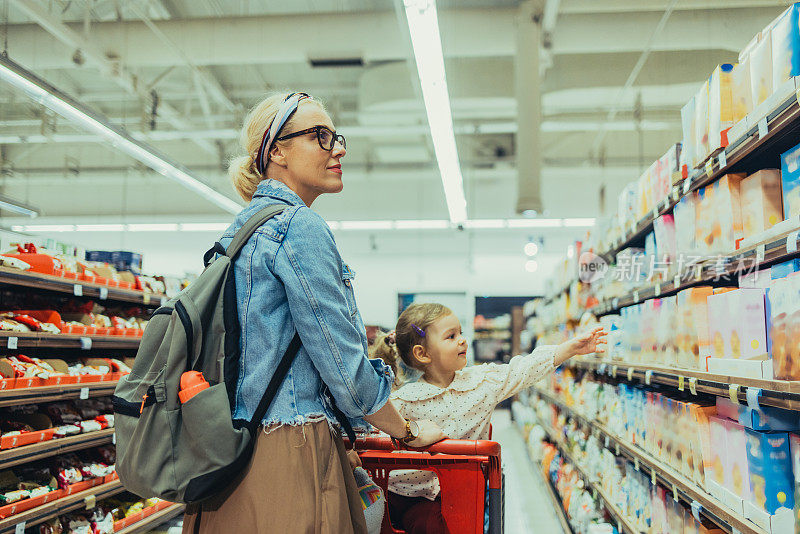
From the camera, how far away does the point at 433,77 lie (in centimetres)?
479

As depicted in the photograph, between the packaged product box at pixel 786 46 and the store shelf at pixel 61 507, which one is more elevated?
the packaged product box at pixel 786 46

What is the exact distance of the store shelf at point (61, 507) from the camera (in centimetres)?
341

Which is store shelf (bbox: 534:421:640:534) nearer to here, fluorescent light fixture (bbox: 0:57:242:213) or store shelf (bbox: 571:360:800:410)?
store shelf (bbox: 571:360:800:410)

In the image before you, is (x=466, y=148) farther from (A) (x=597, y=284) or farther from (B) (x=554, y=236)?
(A) (x=597, y=284)

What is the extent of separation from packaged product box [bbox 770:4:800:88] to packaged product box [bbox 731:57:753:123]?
23 centimetres

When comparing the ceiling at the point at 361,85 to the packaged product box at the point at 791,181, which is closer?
the packaged product box at the point at 791,181

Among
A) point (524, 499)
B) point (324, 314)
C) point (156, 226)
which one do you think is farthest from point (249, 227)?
point (156, 226)

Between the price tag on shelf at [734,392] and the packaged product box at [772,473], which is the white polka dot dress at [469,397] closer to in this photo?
the price tag on shelf at [734,392]

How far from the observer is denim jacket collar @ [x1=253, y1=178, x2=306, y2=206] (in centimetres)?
150

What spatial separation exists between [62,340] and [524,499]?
4400mm

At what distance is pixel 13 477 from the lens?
147 inches

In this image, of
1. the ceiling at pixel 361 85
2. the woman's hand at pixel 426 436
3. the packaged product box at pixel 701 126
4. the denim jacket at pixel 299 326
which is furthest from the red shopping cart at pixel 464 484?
the ceiling at pixel 361 85

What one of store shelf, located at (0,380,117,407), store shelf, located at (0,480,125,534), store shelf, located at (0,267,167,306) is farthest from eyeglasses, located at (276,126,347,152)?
store shelf, located at (0,480,125,534)

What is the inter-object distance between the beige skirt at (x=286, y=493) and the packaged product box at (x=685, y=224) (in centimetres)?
208
